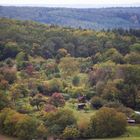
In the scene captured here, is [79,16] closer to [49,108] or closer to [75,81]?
[75,81]

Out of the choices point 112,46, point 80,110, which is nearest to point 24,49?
point 112,46

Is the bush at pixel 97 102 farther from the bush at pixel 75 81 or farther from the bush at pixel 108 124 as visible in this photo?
the bush at pixel 75 81

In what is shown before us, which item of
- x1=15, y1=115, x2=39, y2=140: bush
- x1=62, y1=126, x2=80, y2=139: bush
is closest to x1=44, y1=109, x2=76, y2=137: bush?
x1=62, y1=126, x2=80, y2=139: bush

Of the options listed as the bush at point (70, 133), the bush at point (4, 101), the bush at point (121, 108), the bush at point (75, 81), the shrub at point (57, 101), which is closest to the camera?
the bush at point (70, 133)

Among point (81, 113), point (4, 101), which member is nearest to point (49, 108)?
point (81, 113)

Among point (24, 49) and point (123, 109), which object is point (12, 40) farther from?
point (123, 109)

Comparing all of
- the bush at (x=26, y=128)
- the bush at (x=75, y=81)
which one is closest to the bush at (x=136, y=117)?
the bush at (x=26, y=128)

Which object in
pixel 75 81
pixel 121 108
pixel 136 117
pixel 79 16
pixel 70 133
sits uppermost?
pixel 121 108
